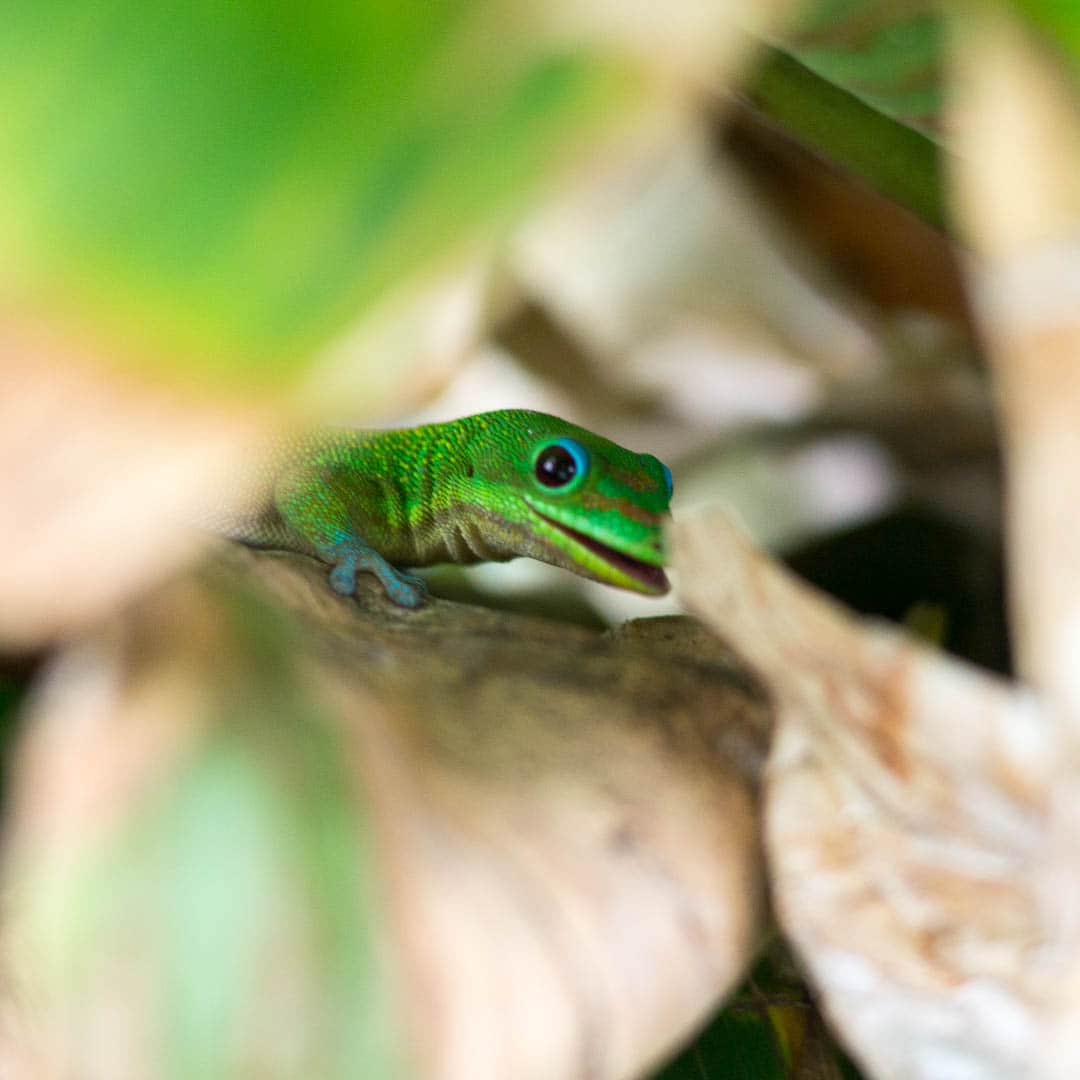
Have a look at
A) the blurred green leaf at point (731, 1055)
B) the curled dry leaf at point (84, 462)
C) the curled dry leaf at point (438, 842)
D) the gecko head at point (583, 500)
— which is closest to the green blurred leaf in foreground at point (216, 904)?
the curled dry leaf at point (438, 842)

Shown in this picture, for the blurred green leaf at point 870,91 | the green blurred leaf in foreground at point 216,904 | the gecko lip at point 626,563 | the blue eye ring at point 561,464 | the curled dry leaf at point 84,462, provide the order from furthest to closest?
the blue eye ring at point 561,464
the gecko lip at point 626,563
the blurred green leaf at point 870,91
the green blurred leaf in foreground at point 216,904
the curled dry leaf at point 84,462

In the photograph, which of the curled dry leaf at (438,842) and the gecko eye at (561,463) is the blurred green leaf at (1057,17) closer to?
the curled dry leaf at (438,842)

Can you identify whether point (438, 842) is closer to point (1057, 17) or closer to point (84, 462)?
point (84, 462)

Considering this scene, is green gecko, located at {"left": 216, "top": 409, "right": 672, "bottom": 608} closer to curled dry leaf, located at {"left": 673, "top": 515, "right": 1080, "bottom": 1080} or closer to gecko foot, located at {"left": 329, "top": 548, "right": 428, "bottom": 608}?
gecko foot, located at {"left": 329, "top": 548, "right": 428, "bottom": 608}

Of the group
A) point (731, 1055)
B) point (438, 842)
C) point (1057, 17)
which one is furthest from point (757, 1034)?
point (1057, 17)

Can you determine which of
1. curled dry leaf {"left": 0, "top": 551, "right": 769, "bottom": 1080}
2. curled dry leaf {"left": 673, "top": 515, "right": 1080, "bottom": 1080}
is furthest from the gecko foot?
curled dry leaf {"left": 673, "top": 515, "right": 1080, "bottom": 1080}

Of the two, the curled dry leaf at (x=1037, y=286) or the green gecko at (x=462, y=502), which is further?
the green gecko at (x=462, y=502)
